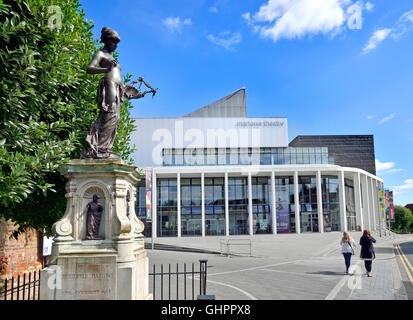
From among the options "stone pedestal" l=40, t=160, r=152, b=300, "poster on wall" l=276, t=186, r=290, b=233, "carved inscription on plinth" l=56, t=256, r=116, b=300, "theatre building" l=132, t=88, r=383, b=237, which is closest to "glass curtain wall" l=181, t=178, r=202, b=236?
"theatre building" l=132, t=88, r=383, b=237

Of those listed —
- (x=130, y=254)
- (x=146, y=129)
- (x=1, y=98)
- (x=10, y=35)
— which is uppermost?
(x=146, y=129)

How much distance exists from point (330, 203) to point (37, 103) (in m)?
42.8

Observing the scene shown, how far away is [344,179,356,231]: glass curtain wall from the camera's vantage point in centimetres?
4525

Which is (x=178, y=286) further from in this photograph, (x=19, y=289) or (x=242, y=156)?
(x=242, y=156)

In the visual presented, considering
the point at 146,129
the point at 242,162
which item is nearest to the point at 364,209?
the point at 242,162

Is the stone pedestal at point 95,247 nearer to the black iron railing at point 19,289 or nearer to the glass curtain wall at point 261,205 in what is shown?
the black iron railing at point 19,289

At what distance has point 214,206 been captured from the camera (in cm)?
4231

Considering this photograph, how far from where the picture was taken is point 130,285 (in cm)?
512

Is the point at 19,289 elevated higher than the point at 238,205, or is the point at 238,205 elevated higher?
the point at 238,205

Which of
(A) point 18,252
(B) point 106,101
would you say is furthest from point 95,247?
(A) point 18,252

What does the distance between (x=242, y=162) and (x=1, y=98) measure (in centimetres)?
3748

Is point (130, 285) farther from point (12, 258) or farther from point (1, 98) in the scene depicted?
point (12, 258)

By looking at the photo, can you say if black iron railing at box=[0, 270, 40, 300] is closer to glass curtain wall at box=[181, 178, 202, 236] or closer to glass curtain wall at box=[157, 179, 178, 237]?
glass curtain wall at box=[157, 179, 178, 237]
